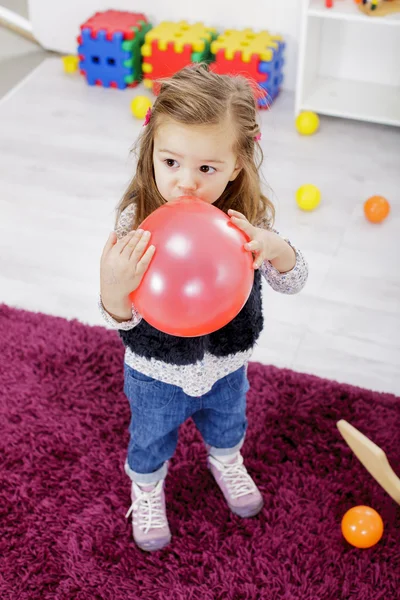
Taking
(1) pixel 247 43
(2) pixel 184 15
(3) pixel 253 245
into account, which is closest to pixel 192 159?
(3) pixel 253 245

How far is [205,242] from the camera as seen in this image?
96cm

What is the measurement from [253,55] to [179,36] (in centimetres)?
34

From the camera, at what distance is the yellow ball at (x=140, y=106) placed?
272cm

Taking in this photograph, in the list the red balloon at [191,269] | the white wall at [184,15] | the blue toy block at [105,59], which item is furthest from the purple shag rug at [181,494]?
the white wall at [184,15]

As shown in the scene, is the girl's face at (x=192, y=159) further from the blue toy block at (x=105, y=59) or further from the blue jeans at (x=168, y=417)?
the blue toy block at (x=105, y=59)

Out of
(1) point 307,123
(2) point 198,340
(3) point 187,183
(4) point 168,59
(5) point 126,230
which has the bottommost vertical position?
(1) point 307,123

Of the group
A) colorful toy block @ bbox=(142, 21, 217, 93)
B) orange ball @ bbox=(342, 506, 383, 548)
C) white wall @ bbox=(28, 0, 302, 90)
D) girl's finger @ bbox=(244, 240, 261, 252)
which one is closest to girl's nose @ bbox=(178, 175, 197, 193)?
girl's finger @ bbox=(244, 240, 261, 252)

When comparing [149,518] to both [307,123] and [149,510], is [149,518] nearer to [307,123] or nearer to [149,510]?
[149,510]

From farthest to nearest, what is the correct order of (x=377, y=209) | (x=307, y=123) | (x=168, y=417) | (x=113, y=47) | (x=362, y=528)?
(x=113, y=47)
(x=307, y=123)
(x=377, y=209)
(x=362, y=528)
(x=168, y=417)

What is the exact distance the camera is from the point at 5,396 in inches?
65.9

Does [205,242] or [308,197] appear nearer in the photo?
[205,242]

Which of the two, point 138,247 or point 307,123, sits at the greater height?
point 138,247

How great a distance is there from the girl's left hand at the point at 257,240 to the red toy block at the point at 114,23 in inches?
79.6

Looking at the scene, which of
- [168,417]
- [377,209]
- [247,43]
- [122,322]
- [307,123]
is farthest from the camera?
[247,43]
